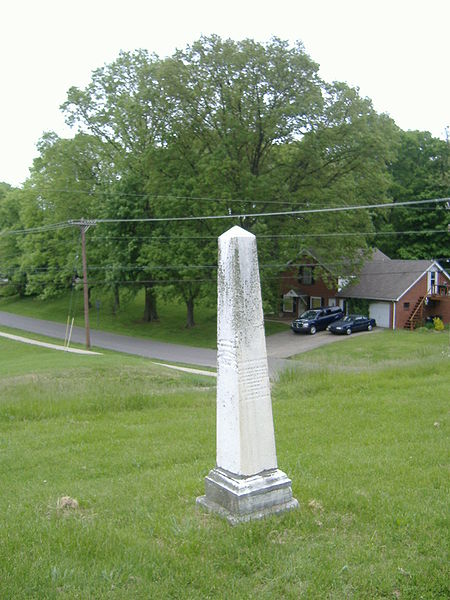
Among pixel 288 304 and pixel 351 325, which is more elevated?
pixel 288 304

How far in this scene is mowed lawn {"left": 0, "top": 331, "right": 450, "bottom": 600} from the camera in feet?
15.3

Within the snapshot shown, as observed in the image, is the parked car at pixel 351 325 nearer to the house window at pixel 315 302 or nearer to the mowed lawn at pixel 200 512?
the house window at pixel 315 302

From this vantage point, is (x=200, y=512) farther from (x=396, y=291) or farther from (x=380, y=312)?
(x=380, y=312)

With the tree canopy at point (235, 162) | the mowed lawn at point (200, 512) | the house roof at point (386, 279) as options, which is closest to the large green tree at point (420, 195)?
the house roof at point (386, 279)

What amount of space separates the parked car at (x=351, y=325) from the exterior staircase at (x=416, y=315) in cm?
261

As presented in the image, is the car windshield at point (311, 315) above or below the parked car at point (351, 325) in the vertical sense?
above

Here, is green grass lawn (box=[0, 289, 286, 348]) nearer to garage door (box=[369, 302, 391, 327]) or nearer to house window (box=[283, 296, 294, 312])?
house window (box=[283, 296, 294, 312])

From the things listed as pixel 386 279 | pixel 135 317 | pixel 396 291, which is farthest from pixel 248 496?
pixel 135 317

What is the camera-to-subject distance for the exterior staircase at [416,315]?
41084 mm

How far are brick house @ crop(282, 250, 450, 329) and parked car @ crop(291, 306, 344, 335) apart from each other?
6.30 ft

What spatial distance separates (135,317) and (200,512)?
147 feet

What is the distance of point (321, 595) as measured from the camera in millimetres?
4453

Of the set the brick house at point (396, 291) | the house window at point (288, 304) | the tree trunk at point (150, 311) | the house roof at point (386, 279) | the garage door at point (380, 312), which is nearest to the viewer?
the brick house at point (396, 291)

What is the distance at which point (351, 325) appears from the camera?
3922 centimetres
